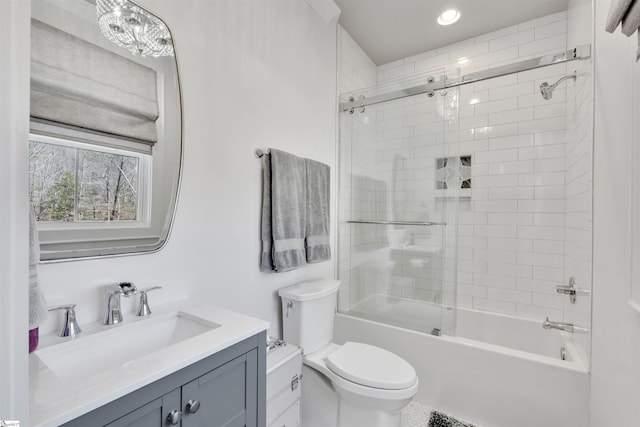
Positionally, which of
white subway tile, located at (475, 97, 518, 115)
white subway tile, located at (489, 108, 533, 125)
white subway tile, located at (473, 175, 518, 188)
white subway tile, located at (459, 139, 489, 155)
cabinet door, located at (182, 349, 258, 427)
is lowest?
cabinet door, located at (182, 349, 258, 427)

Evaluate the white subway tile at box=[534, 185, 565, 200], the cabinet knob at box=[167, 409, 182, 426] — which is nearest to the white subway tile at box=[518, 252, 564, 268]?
the white subway tile at box=[534, 185, 565, 200]

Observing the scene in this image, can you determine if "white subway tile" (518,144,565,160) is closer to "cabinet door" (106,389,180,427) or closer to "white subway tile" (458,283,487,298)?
"white subway tile" (458,283,487,298)

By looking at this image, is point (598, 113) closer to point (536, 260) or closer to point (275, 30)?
point (536, 260)

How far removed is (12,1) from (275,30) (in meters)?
1.65

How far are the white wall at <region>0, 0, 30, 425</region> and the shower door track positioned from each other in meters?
2.19

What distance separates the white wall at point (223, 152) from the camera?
1.11m

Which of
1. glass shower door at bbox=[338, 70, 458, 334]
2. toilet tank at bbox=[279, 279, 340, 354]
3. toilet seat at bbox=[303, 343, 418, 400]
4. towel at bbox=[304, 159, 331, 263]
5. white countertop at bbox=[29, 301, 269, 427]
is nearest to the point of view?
white countertop at bbox=[29, 301, 269, 427]

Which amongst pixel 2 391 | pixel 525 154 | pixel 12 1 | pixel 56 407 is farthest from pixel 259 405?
pixel 525 154

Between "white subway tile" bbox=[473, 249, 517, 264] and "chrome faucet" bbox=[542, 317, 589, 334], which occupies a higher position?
"white subway tile" bbox=[473, 249, 517, 264]

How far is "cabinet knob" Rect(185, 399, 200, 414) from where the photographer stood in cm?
79

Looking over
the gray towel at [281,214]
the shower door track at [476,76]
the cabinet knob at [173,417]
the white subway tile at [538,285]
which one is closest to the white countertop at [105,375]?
the cabinet knob at [173,417]

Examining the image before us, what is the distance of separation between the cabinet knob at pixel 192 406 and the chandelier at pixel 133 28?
1251 mm

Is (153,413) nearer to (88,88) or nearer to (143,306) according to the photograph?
(143,306)

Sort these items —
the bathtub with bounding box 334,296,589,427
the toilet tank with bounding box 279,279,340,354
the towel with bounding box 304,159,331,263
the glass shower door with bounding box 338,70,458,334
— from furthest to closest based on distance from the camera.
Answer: the glass shower door with bounding box 338,70,458,334, the towel with bounding box 304,159,331,263, the toilet tank with bounding box 279,279,340,354, the bathtub with bounding box 334,296,589,427
